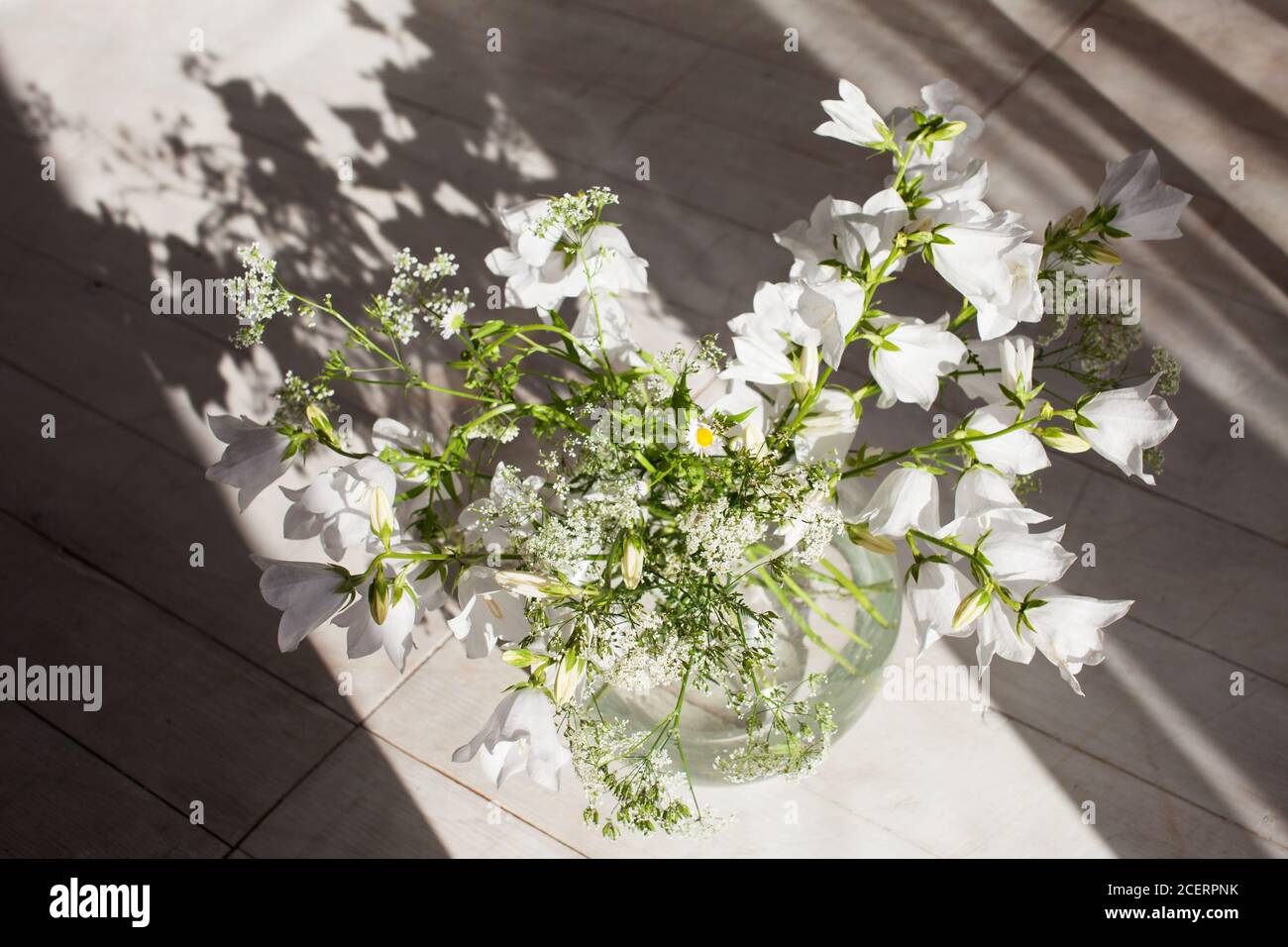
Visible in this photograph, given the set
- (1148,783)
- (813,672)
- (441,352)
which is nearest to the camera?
(813,672)

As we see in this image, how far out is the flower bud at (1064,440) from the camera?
0.71 meters

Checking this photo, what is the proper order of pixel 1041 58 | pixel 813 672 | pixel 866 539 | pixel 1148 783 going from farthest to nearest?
pixel 1041 58, pixel 1148 783, pixel 813 672, pixel 866 539

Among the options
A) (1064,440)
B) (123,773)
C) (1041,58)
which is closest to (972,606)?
(1064,440)

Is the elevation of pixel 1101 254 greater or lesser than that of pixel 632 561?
→ greater

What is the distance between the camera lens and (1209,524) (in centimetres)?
151

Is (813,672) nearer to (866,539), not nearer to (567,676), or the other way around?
(866,539)

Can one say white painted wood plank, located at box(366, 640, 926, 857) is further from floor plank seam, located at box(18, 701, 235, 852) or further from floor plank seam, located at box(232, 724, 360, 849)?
floor plank seam, located at box(18, 701, 235, 852)

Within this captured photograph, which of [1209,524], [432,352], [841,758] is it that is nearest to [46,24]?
[432,352]

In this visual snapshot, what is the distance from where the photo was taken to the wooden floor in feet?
4.35

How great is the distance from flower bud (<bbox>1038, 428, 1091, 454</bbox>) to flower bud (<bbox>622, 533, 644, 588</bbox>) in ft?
0.85

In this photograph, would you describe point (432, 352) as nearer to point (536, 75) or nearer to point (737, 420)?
point (536, 75)

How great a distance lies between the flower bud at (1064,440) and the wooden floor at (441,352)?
703mm

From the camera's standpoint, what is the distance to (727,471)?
758 millimetres

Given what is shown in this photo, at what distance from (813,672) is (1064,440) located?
486 mm
